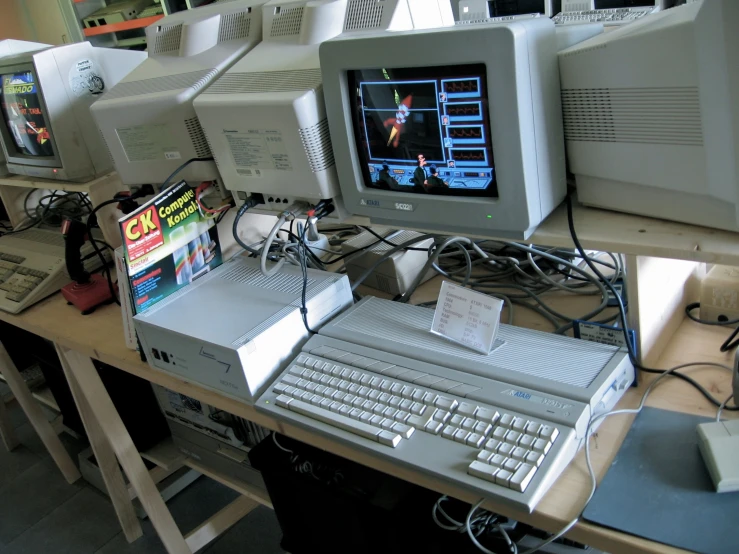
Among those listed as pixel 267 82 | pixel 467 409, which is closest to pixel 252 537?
pixel 467 409

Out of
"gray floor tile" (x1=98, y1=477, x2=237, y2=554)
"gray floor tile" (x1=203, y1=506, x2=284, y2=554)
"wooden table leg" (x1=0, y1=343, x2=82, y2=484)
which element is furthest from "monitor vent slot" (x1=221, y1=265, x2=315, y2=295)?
"wooden table leg" (x1=0, y1=343, x2=82, y2=484)

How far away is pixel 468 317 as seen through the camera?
3.56 feet

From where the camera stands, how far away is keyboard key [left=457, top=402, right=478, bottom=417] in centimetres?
94

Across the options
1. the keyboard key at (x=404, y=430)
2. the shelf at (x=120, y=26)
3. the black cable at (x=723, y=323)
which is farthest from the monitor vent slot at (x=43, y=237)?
the shelf at (x=120, y=26)

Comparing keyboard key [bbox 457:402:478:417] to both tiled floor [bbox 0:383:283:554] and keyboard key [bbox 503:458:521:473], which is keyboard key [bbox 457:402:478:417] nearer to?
keyboard key [bbox 503:458:521:473]

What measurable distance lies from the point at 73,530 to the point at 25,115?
1381 mm

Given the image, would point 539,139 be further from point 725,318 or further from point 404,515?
point 404,515

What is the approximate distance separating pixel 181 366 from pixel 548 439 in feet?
2.38

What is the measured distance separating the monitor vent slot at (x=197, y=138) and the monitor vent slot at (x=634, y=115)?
776mm

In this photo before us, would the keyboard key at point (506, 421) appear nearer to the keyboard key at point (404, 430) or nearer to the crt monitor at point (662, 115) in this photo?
the keyboard key at point (404, 430)

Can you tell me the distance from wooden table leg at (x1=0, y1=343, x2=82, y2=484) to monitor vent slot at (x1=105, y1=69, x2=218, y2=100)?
1395 millimetres

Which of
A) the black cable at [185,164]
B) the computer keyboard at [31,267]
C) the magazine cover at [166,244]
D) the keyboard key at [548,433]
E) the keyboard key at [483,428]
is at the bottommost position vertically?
the computer keyboard at [31,267]

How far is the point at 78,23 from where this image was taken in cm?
479

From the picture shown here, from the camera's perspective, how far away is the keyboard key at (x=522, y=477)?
0.82 metres
